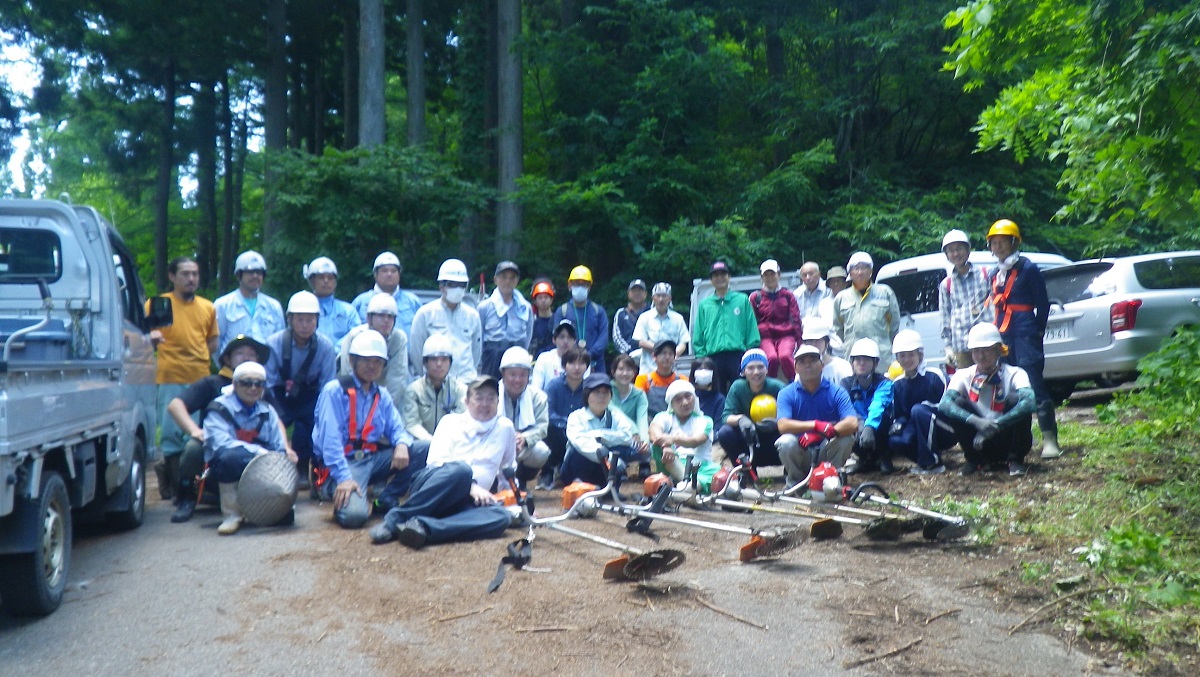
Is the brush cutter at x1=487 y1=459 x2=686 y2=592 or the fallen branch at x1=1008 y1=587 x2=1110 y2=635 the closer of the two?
the fallen branch at x1=1008 y1=587 x2=1110 y2=635

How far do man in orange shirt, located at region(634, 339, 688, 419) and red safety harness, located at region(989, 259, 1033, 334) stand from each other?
9.48 feet

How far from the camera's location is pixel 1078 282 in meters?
12.6

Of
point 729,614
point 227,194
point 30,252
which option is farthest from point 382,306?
point 227,194

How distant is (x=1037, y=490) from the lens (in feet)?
27.3

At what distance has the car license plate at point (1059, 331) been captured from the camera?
12312 millimetres

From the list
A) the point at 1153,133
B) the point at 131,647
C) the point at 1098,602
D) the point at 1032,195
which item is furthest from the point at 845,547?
the point at 1032,195

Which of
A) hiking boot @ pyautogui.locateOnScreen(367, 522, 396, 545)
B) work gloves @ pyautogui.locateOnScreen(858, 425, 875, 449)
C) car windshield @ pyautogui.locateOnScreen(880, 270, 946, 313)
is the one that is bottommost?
hiking boot @ pyautogui.locateOnScreen(367, 522, 396, 545)

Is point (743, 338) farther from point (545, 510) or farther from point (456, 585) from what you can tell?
point (456, 585)

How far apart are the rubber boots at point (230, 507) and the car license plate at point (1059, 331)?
29.6 ft

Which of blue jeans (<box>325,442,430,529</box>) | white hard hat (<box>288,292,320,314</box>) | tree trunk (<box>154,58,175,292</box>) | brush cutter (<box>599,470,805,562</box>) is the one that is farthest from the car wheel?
tree trunk (<box>154,58,175,292</box>)

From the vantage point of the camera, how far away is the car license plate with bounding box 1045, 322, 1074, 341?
12312 millimetres

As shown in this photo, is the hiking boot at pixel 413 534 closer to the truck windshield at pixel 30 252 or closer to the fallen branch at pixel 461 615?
the fallen branch at pixel 461 615

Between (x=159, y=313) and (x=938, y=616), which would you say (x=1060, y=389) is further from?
(x=159, y=313)

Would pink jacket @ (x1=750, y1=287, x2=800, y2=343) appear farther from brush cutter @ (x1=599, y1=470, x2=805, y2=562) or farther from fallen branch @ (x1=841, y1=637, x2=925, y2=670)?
fallen branch @ (x1=841, y1=637, x2=925, y2=670)
